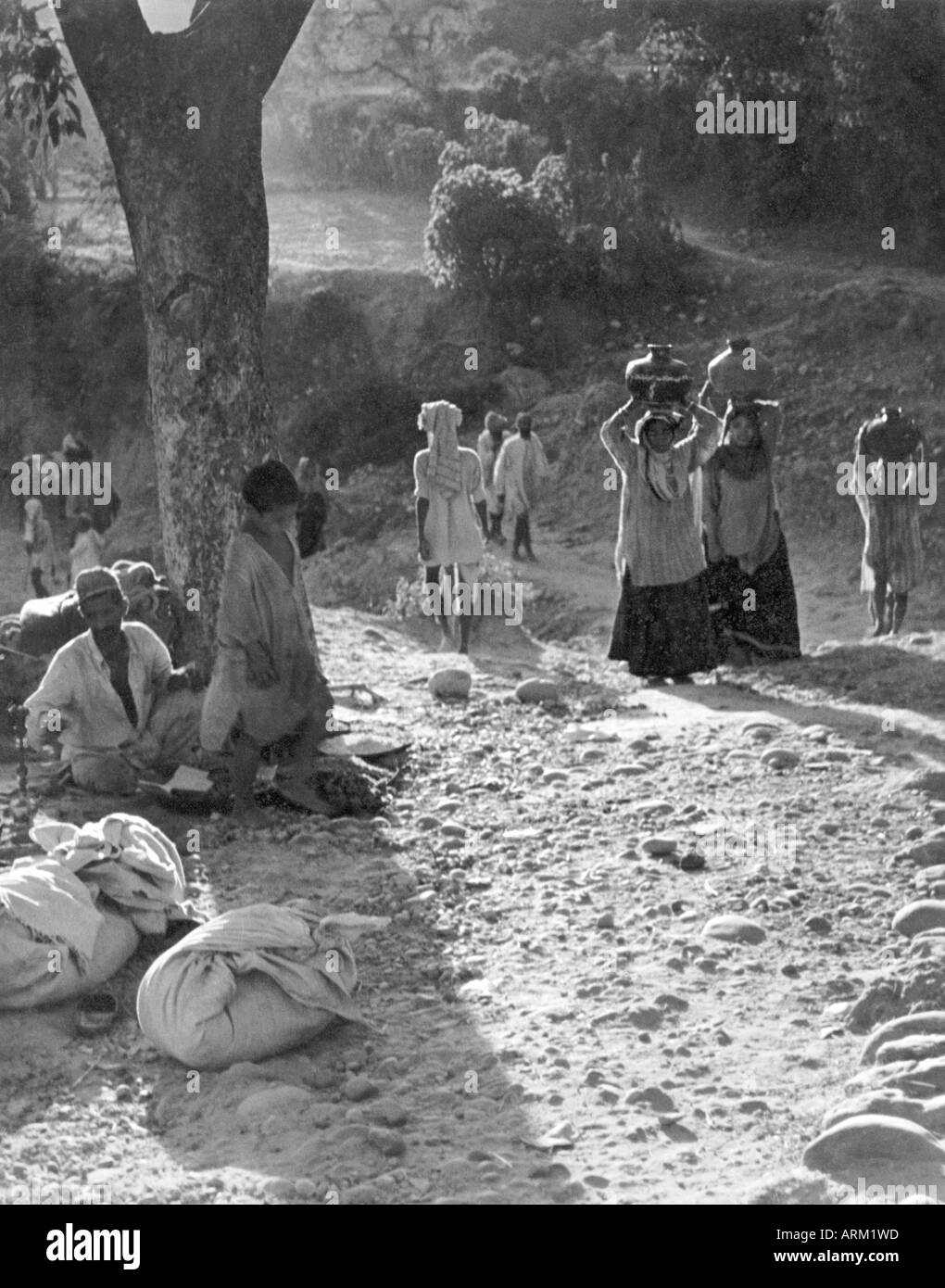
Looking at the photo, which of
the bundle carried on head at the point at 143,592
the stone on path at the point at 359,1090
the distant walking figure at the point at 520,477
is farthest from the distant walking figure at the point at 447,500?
the stone on path at the point at 359,1090

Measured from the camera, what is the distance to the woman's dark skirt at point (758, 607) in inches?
391

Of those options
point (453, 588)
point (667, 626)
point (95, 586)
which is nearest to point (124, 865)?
point (95, 586)

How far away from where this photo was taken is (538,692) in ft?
31.3

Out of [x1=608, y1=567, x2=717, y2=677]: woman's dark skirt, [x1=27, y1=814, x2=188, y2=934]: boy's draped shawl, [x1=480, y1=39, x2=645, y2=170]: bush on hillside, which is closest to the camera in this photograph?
[x1=27, y1=814, x2=188, y2=934]: boy's draped shawl

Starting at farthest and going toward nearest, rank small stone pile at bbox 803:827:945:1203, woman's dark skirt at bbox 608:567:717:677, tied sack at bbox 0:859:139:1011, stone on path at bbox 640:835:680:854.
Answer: woman's dark skirt at bbox 608:567:717:677 → stone on path at bbox 640:835:680:854 → tied sack at bbox 0:859:139:1011 → small stone pile at bbox 803:827:945:1203

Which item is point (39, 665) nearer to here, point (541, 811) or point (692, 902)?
point (541, 811)

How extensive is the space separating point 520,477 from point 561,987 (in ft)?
38.4

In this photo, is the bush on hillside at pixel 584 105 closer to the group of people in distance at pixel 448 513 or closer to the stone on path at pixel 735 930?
the group of people in distance at pixel 448 513

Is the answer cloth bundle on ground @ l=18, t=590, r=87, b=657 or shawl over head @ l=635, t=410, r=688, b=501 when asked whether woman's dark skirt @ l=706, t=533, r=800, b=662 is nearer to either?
shawl over head @ l=635, t=410, r=688, b=501

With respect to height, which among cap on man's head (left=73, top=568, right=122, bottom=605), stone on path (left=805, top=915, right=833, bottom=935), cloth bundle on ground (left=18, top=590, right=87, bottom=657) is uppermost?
cap on man's head (left=73, top=568, right=122, bottom=605)

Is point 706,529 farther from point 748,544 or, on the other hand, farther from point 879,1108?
point 879,1108

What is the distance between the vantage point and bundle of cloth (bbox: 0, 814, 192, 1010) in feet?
16.7

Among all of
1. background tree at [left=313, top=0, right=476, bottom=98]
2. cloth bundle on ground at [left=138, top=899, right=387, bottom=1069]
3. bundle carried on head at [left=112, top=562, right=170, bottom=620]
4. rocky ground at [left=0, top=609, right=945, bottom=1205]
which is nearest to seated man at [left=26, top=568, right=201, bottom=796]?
rocky ground at [left=0, top=609, right=945, bottom=1205]

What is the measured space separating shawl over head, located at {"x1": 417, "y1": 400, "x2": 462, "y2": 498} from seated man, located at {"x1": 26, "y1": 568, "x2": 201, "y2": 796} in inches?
162
